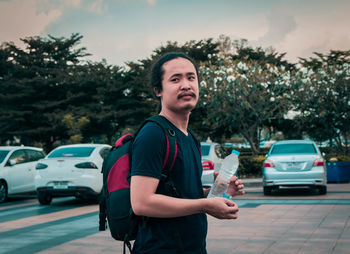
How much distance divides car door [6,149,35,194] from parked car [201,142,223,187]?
17.1ft

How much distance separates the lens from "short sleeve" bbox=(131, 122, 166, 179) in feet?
6.42

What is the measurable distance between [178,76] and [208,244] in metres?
4.77

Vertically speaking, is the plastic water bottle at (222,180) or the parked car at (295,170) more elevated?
the plastic water bottle at (222,180)

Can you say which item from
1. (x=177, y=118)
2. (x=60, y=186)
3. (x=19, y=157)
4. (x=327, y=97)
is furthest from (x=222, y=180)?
(x=327, y=97)

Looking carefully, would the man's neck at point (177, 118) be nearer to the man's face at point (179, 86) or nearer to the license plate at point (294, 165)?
the man's face at point (179, 86)

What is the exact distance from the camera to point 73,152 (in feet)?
41.1

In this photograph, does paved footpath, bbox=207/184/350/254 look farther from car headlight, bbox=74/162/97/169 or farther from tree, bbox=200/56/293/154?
tree, bbox=200/56/293/154

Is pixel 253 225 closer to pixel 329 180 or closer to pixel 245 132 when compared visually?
pixel 329 180

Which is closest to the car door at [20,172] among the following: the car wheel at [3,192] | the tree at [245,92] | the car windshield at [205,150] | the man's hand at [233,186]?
the car wheel at [3,192]

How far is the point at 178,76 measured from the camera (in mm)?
2250

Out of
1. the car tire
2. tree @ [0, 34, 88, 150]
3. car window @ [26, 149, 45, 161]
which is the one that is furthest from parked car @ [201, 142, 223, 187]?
tree @ [0, 34, 88, 150]

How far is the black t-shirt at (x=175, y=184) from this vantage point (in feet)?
6.48

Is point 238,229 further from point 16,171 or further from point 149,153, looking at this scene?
point 16,171

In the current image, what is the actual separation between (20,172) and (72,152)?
252 centimetres
